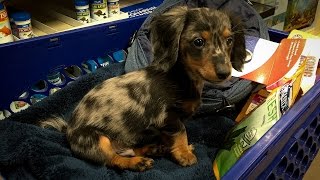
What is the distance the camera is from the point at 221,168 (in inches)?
39.3

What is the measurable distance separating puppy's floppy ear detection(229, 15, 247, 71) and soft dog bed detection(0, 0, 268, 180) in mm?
191

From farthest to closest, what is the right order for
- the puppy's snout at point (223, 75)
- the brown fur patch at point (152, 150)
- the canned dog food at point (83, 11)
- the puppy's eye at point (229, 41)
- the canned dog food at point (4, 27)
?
the canned dog food at point (83, 11) < the canned dog food at point (4, 27) < the brown fur patch at point (152, 150) < the puppy's eye at point (229, 41) < the puppy's snout at point (223, 75)

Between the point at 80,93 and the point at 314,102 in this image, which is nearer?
the point at 314,102

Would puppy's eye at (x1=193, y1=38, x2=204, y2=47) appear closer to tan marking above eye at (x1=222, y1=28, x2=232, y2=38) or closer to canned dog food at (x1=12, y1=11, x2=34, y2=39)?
tan marking above eye at (x1=222, y1=28, x2=232, y2=38)

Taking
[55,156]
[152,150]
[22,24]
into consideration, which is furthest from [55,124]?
[22,24]

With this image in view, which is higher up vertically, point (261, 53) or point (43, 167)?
point (261, 53)

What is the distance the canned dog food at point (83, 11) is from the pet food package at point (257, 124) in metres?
0.82

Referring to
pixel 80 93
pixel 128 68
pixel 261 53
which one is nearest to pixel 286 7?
pixel 261 53

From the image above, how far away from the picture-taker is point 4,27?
1.29m

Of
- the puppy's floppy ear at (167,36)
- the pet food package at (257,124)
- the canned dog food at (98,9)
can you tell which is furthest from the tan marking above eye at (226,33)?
the canned dog food at (98,9)

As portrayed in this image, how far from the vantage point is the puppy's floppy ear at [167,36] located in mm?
952

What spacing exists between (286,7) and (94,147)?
1.83 m

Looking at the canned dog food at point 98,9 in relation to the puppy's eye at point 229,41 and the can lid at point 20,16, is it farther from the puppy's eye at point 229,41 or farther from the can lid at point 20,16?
the puppy's eye at point 229,41

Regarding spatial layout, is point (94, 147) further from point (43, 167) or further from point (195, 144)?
point (195, 144)
